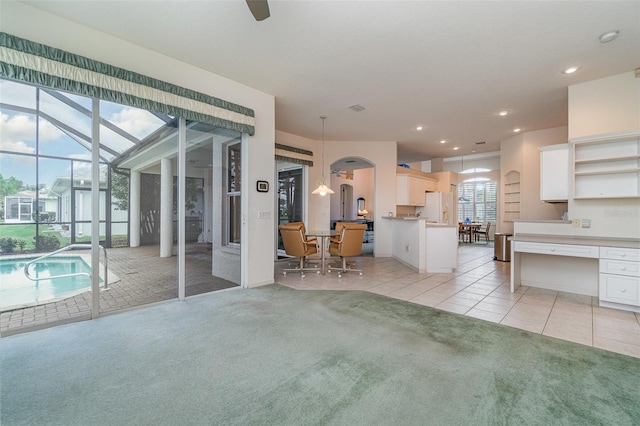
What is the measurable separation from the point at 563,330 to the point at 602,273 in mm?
1194

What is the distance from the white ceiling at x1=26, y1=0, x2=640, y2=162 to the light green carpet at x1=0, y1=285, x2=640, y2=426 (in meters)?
2.99

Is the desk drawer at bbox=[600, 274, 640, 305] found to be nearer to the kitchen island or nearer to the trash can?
the kitchen island

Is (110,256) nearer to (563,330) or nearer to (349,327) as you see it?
(349,327)

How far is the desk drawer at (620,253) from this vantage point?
3123mm

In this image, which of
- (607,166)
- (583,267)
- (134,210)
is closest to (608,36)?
(607,166)

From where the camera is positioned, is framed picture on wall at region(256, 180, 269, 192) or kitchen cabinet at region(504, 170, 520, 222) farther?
kitchen cabinet at region(504, 170, 520, 222)

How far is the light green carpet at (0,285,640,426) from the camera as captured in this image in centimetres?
160

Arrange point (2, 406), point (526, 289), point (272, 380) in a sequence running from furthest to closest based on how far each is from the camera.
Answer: point (526, 289) < point (272, 380) < point (2, 406)

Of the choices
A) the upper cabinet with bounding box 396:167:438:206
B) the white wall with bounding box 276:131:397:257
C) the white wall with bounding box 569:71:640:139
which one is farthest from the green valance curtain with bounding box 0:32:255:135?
the upper cabinet with bounding box 396:167:438:206

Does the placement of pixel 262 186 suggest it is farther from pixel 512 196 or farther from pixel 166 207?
pixel 512 196

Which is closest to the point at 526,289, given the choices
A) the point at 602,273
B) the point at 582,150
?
the point at 602,273

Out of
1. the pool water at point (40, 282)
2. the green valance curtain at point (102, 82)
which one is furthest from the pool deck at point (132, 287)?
the green valance curtain at point (102, 82)

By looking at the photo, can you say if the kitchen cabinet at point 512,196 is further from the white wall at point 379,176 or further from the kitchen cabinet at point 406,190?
the white wall at point 379,176

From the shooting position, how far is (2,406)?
164cm
